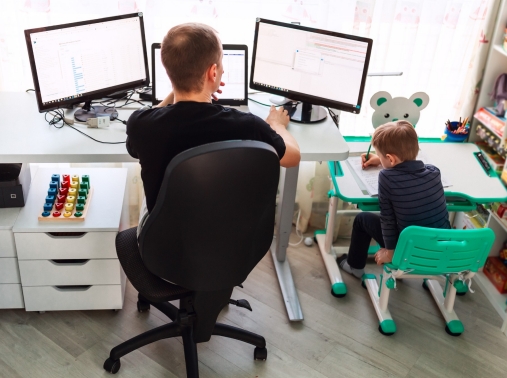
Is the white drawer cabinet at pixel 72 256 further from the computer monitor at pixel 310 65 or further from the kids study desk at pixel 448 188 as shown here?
the kids study desk at pixel 448 188

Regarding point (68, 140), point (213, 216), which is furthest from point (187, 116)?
point (68, 140)

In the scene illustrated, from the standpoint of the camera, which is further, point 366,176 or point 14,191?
point 366,176

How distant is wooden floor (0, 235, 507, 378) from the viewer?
2.14 meters

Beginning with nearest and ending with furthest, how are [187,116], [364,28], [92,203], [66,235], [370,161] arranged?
1. [187,116]
2. [66,235]
3. [92,203]
4. [370,161]
5. [364,28]

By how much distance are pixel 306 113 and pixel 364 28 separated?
0.58m

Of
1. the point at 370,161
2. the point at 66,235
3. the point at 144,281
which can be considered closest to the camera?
the point at 144,281

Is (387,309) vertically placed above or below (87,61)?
below

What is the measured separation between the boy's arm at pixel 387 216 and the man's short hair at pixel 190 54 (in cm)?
88

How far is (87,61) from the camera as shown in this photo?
218cm

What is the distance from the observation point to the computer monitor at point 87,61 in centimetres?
208

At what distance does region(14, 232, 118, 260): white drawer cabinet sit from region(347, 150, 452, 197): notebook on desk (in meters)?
0.98

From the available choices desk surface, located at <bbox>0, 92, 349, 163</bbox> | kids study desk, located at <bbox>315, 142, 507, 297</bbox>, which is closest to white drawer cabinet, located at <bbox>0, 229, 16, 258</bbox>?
desk surface, located at <bbox>0, 92, 349, 163</bbox>

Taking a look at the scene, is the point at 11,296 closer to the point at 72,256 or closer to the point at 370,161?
the point at 72,256

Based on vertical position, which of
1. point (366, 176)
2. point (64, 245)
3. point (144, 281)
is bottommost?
point (64, 245)
